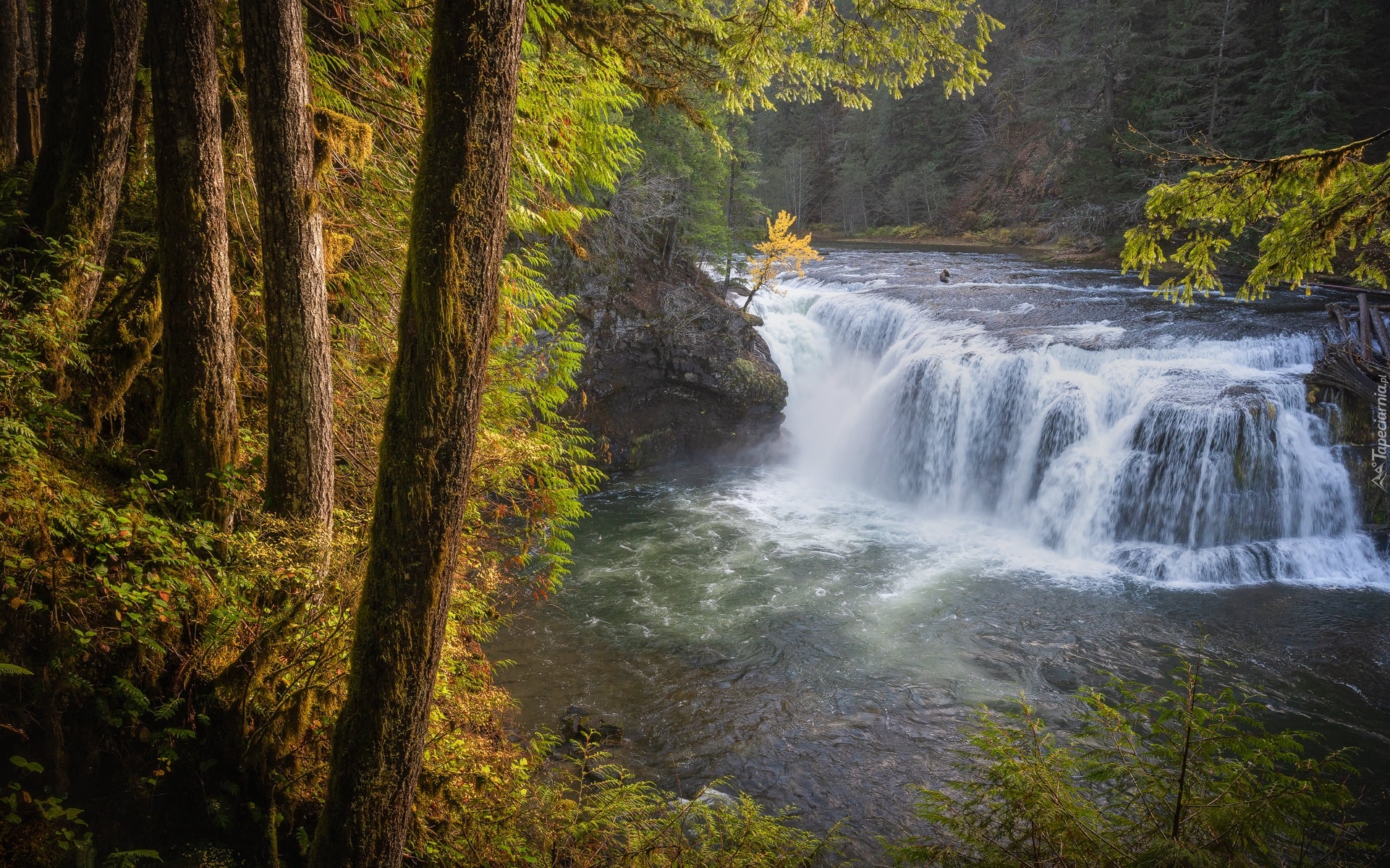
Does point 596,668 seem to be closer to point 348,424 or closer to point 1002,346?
point 348,424

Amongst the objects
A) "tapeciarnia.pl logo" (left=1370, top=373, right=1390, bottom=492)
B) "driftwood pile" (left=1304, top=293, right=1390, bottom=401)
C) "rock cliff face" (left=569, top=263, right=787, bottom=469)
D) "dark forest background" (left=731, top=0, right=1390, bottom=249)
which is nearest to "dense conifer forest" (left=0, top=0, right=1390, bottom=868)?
"dark forest background" (left=731, top=0, right=1390, bottom=249)

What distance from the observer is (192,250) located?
13.9ft

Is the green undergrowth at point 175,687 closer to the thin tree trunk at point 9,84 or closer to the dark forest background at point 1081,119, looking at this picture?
the thin tree trunk at point 9,84

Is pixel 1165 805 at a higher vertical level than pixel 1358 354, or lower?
lower

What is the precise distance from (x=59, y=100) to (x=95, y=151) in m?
0.74

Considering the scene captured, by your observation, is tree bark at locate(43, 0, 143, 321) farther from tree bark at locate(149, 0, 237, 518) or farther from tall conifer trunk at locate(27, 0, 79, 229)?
tree bark at locate(149, 0, 237, 518)

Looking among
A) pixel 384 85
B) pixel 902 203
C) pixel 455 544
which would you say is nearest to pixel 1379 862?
pixel 455 544

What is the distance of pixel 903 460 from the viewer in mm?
17141

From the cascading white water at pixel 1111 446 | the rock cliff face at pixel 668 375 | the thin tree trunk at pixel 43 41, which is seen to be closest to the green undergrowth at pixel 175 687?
the thin tree trunk at pixel 43 41

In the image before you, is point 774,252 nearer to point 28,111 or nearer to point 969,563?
point 969,563

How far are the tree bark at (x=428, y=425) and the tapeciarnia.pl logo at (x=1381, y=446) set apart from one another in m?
15.2

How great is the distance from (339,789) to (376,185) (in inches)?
194

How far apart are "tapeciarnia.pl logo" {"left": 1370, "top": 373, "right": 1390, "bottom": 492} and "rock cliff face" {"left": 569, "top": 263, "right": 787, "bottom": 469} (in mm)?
11861

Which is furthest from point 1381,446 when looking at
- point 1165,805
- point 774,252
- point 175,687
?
point 175,687
